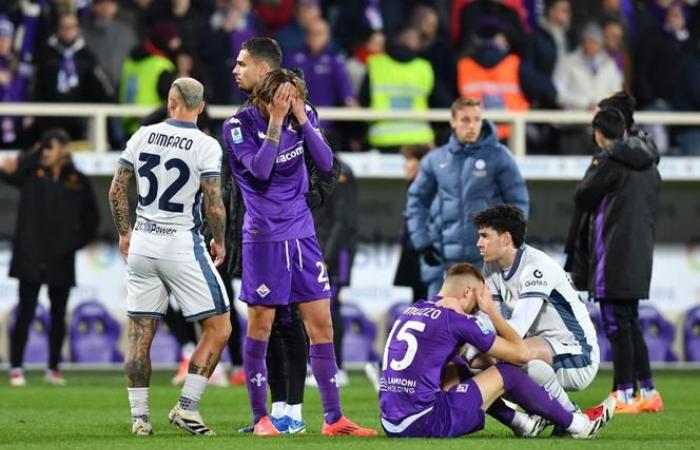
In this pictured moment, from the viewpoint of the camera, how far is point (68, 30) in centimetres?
1759

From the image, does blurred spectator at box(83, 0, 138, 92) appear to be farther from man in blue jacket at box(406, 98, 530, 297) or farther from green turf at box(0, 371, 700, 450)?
man in blue jacket at box(406, 98, 530, 297)

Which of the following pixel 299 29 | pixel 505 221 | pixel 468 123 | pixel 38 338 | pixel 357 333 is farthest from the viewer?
pixel 299 29

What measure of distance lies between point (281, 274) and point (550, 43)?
10.2 metres

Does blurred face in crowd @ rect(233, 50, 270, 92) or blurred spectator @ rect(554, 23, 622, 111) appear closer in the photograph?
blurred face in crowd @ rect(233, 50, 270, 92)

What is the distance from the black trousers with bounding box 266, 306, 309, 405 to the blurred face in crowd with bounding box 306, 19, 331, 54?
8.21 meters

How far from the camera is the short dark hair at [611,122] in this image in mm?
12461

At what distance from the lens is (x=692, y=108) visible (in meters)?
19.8

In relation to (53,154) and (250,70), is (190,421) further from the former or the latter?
(53,154)

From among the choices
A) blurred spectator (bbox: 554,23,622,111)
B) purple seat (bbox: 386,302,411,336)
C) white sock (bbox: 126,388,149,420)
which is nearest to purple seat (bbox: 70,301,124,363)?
purple seat (bbox: 386,302,411,336)

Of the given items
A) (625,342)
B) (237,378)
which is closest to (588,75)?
(237,378)

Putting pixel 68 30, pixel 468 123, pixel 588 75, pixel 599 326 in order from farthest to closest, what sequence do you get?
pixel 588 75, pixel 599 326, pixel 68 30, pixel 468 123

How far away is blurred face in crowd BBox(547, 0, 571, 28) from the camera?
2000cm

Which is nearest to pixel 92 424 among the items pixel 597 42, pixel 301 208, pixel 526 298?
pixel 301 208

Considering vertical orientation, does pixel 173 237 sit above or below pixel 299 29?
below
